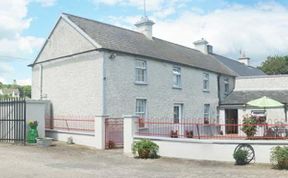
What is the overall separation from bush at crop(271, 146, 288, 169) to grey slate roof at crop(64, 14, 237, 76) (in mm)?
10852

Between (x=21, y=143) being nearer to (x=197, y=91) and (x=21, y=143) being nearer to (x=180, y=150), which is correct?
(x=180, y=150)

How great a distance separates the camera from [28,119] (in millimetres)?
20469

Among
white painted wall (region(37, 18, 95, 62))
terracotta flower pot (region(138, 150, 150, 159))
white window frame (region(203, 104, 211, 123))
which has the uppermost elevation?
white painted wall (region(37, 18, 95, 62))

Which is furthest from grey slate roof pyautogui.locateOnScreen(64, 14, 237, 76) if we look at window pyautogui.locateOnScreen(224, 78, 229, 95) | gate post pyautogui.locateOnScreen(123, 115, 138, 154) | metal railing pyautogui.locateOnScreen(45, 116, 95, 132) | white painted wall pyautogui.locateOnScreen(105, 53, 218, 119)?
gate post pyautogui.locateOnScreen(123, 115, 138, 154)

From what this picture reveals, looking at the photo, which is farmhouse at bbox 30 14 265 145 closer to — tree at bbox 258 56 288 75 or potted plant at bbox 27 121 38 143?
potted plant at bbox 27 121 38 143

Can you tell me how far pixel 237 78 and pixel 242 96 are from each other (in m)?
3.18

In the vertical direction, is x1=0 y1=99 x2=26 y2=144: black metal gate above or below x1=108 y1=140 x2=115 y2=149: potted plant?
above

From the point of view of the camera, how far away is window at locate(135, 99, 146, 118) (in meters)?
23.1

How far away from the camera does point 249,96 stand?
107 ft

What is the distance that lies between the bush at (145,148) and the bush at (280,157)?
4.77 m

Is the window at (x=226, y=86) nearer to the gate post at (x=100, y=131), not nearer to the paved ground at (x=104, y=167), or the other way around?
the gate post at (x=100, y=131)

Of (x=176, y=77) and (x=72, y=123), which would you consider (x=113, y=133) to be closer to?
(x=72, y=123)

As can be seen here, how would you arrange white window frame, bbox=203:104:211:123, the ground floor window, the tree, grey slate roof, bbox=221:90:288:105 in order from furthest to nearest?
1. the tree
2. grey slate roof, bbox=221:90:288:105
3. white window frame, bbox=203:104:211:123
4. the ground floor window

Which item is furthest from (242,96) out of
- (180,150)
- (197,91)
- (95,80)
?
(180,150)
